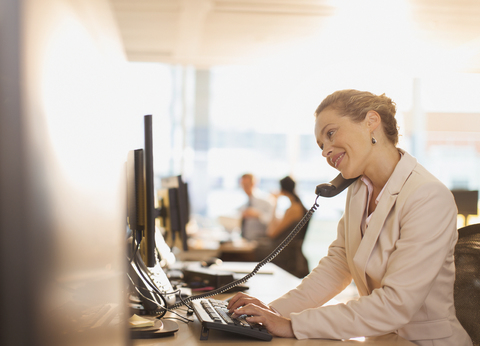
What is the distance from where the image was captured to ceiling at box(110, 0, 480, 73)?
3980mm

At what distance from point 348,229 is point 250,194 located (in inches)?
175

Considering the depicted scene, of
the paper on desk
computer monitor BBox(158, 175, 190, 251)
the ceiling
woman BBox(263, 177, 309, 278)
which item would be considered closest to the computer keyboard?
the paper on desk

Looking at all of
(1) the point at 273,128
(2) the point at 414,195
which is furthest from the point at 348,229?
(1) the point at 273,128

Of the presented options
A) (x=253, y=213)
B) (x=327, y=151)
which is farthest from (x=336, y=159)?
(x=253, y=213)

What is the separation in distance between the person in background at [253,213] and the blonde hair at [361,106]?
3.74 meters

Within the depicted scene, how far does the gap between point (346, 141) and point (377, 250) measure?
1.09 feet

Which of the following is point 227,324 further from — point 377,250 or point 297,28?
point 297,28

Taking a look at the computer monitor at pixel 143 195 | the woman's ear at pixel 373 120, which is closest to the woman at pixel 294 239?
the woman's ear at pixel 373 120

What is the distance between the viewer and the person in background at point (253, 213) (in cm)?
503

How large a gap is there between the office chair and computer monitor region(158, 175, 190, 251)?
1084 millimetres

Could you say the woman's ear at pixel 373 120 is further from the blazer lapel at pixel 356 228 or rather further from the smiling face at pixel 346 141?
the blazer lapel at pixel 356 228

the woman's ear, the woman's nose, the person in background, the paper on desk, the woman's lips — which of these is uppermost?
the woman's ear

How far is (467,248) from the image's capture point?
4.15ft

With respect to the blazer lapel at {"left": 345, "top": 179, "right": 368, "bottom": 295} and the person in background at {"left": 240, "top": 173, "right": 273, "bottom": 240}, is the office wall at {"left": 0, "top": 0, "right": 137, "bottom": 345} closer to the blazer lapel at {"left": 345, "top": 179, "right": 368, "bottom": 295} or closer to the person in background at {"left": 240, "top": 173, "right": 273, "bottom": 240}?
the blazer lapel at {"left": 345, "top": 179, "right": 368, "bottom": 295}
